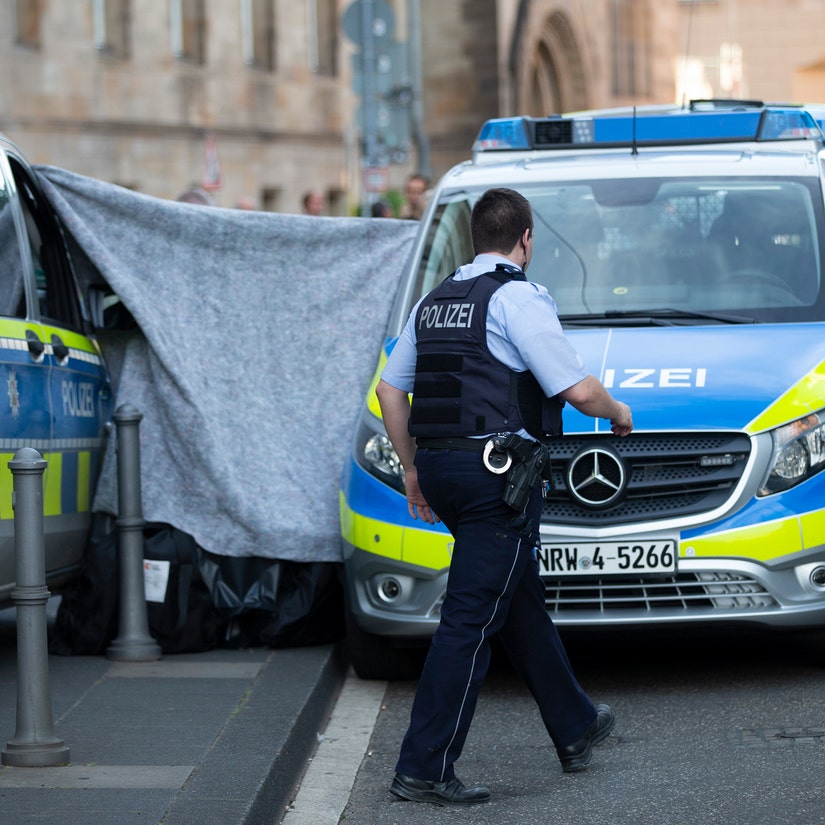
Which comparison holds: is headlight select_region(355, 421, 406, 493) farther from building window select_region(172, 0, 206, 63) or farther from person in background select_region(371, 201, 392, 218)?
building window select_region(172, 0, 206, 63)

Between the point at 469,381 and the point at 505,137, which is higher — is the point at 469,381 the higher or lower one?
the lower one

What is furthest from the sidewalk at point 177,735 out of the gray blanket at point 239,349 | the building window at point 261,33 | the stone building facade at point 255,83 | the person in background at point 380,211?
the building window at point 261,33

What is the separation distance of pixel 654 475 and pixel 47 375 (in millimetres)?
2298

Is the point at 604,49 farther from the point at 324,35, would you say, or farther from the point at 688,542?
the point at 688,542

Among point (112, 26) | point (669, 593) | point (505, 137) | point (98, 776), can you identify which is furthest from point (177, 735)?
point (112, 26)

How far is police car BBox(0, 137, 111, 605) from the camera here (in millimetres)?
6980

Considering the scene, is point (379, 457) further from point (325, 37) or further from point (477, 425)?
point (325, 37)

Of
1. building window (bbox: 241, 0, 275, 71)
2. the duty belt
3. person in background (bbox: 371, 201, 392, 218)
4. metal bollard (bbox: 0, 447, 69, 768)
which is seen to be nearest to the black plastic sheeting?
metal bollard (bbox: 0, 447, 69, 768)

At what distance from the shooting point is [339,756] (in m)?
6.47

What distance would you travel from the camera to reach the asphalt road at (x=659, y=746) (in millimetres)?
5605

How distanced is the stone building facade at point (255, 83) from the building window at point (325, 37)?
0.03 m

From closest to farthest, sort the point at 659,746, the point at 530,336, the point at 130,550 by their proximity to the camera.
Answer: the point at 530,336 < the point at 659,746 < the point at 130,550

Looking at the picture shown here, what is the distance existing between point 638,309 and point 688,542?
3.86 ft

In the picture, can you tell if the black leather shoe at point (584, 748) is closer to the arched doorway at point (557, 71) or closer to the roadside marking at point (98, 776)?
the roadside marking at point (98, 776)
